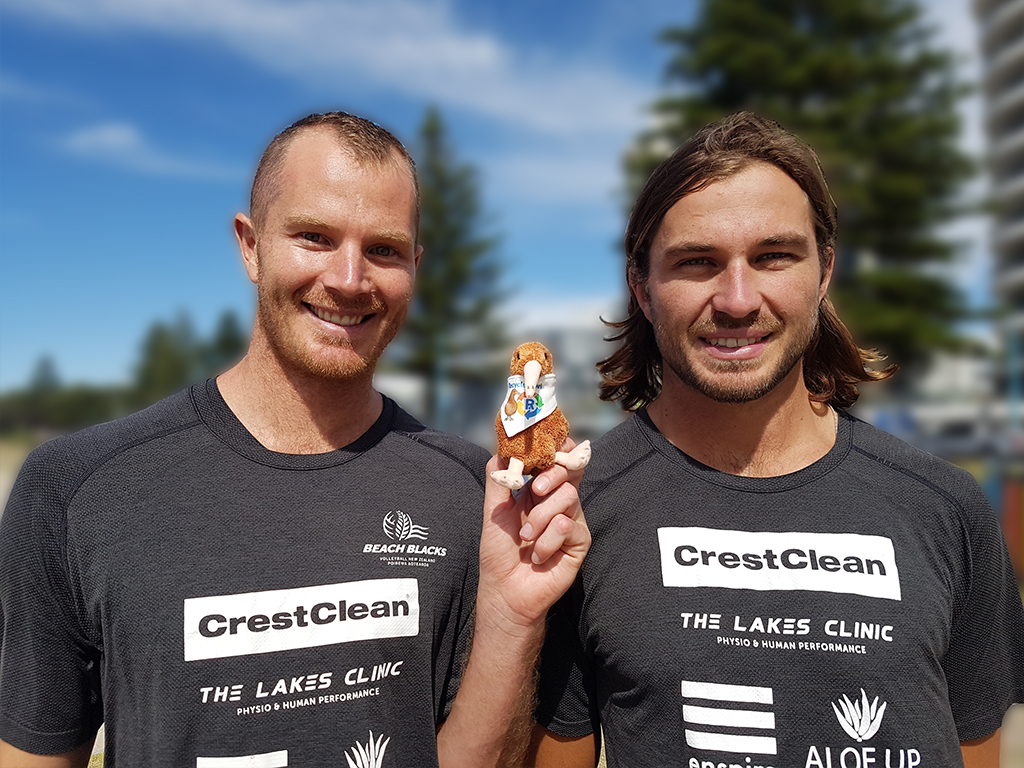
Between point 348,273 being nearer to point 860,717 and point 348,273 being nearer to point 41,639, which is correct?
point 41,639

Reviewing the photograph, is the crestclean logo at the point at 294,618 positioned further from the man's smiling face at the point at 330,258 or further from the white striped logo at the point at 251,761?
the man's smiling face at the point at 330,258

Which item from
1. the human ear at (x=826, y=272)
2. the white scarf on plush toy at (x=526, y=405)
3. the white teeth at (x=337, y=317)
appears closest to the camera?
the white scarf on plush toy at (x=526, y=405)

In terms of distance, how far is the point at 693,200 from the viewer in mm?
2934

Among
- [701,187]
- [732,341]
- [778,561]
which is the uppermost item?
[701,187]

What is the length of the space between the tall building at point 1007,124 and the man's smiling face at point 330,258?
83424mm

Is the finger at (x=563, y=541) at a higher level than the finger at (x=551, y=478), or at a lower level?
lower

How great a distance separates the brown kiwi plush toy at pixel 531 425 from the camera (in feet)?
8.41

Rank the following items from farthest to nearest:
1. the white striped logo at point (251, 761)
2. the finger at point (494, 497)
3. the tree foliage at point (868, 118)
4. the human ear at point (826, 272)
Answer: the tree foliage at point (868, 118) < the human ear at point (826, 272) < the finger at point (494, 497) < the white striped logo at point (251, 761)

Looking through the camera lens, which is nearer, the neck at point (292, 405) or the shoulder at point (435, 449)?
the neck at point (292, 405)

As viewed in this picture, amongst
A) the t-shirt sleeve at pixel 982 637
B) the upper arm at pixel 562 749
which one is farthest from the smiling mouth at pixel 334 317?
the t-shirt sleeve at pixel 982 637

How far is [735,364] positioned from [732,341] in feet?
0.30

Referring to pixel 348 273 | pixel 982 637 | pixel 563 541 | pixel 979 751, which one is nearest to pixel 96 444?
pixel 348 273

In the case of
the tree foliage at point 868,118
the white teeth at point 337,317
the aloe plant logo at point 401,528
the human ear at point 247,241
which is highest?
the tree foliage at point 868,118

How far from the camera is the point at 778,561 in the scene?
2697 millimetres
